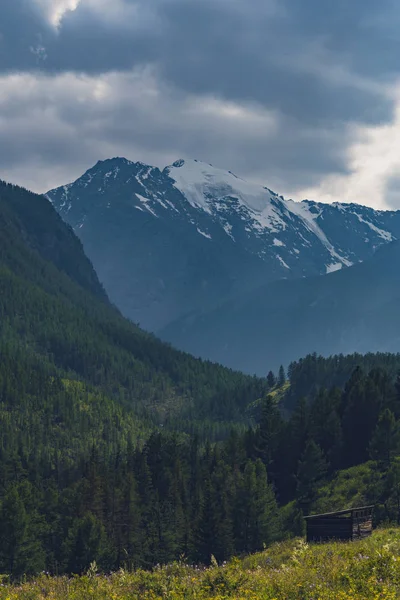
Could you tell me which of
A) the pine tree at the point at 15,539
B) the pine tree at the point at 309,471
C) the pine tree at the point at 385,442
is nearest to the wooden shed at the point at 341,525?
the pine tree at the point at 385,442

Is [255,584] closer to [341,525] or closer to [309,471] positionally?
[341,525]

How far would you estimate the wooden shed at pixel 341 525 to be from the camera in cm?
5488

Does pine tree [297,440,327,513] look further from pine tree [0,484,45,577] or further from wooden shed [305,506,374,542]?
wooden shed [305,506,374,542]

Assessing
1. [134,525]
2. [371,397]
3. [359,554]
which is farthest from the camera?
[371,397]

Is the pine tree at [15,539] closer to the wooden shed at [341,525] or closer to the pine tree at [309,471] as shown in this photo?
the pine tree at [309,471]

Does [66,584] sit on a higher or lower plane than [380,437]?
lower

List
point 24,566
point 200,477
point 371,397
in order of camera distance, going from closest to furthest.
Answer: point 24,566 < point 371,397 < point 200,477

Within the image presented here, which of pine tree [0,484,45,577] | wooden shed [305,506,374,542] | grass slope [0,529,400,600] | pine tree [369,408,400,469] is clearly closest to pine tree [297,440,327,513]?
pine tree [369,408,400,469]

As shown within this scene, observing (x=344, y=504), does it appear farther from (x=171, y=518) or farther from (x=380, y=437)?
(x=171, y=518)

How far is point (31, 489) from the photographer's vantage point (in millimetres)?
119125

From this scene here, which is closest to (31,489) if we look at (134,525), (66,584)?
(134,525)

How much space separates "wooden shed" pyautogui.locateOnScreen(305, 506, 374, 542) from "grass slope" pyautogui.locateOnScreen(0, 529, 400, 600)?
23064mm

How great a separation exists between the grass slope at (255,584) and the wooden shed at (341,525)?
2306 cm

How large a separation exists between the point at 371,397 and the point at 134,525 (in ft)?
128
